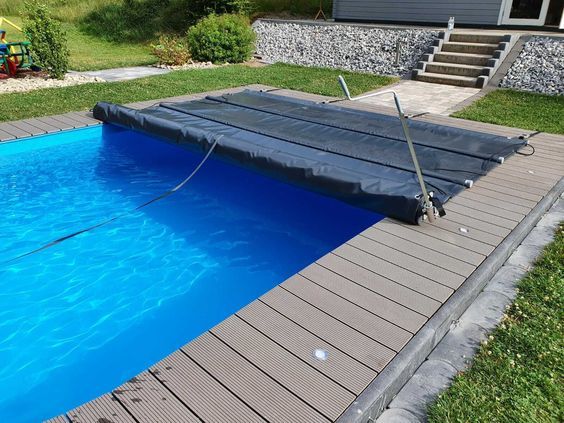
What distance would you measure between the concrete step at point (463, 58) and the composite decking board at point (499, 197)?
6.60 meters

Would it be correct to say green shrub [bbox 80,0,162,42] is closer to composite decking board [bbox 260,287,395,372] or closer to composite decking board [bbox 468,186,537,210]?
composite decking board [bbox 468,186,537,210]

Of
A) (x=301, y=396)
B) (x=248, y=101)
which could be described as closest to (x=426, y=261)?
(x=301, y=396)

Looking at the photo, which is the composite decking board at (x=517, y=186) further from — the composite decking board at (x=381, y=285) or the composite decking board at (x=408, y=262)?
the composite decking board at (x=381, y=285)

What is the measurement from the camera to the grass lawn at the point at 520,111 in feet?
21.2

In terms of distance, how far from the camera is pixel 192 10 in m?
14.2

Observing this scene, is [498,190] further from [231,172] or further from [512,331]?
[231,172]

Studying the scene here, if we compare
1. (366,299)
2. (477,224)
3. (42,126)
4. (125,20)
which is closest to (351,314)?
(366,299)

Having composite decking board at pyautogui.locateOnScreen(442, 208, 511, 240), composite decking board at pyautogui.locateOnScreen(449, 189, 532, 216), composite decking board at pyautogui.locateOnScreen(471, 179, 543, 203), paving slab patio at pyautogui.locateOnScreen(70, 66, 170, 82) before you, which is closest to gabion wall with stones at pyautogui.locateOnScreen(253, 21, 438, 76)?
paving slab patio at pyautogui.locateOnScreen(70, 66, 170, 82)

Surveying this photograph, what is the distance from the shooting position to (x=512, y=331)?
2.51 m

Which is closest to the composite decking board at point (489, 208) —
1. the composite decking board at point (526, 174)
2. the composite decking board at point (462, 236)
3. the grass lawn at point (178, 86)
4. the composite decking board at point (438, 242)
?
the composite decking board at point (462, 236)

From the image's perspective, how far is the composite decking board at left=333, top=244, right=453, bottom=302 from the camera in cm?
265

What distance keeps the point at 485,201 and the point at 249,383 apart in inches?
113

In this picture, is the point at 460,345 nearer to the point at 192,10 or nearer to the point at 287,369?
the point at 287,369

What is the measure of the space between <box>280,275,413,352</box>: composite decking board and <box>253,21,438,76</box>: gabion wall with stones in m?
9.03
